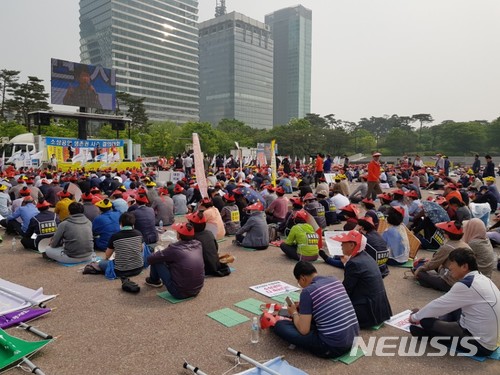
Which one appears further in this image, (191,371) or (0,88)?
(0,88)

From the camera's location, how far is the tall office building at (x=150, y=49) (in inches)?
3922

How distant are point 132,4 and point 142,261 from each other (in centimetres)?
11607

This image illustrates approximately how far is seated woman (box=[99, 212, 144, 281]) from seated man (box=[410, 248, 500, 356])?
14.4 ft

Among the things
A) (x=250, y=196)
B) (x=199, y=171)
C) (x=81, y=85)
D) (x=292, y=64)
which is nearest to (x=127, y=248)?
(x=199, y=171)

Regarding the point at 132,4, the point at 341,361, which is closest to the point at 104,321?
the point at 341,361

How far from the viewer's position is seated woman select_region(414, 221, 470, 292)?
205 inches

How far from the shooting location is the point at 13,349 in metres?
3.70

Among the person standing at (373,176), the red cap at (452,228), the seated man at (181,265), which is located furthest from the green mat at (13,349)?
the person standing at (373,176)

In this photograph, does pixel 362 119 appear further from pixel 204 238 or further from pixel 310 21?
pixel 204 238

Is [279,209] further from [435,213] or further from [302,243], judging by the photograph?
[435,213]

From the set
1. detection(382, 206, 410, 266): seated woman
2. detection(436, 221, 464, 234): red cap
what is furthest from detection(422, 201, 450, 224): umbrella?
detection(436, 221, 464, 234): red cap

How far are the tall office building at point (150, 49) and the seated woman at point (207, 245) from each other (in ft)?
331

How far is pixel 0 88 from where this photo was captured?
52.5 m

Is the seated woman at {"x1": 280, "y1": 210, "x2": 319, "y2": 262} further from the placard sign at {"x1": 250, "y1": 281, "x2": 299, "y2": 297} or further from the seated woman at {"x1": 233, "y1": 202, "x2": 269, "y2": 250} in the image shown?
the placard sign at {"x1": 250, "y1": 281, "x2": 299, "y2": 297}
